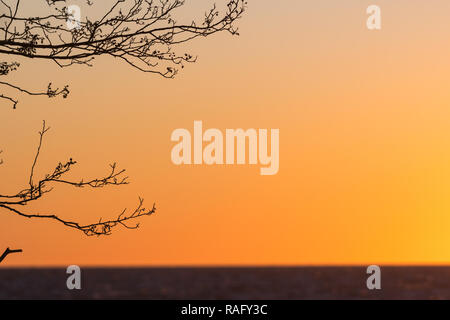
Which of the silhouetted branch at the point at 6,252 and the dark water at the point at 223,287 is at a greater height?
the silhouetted branch at the point at 6,252

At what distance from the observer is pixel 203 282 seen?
327 ft

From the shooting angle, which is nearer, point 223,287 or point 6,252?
point 6,252

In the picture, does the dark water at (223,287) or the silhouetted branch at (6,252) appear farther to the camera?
the dark water at (223,287)

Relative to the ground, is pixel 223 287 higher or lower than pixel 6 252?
lower

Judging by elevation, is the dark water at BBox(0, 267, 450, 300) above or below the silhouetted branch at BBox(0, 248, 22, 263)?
below

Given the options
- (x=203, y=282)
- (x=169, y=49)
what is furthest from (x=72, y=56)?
(x=203, y=282)

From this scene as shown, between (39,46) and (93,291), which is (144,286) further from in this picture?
(39,46)

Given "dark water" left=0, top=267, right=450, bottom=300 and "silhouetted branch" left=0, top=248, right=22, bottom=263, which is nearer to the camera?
"silhouetted branch" left=0, top=248, right=22, bottom=263
